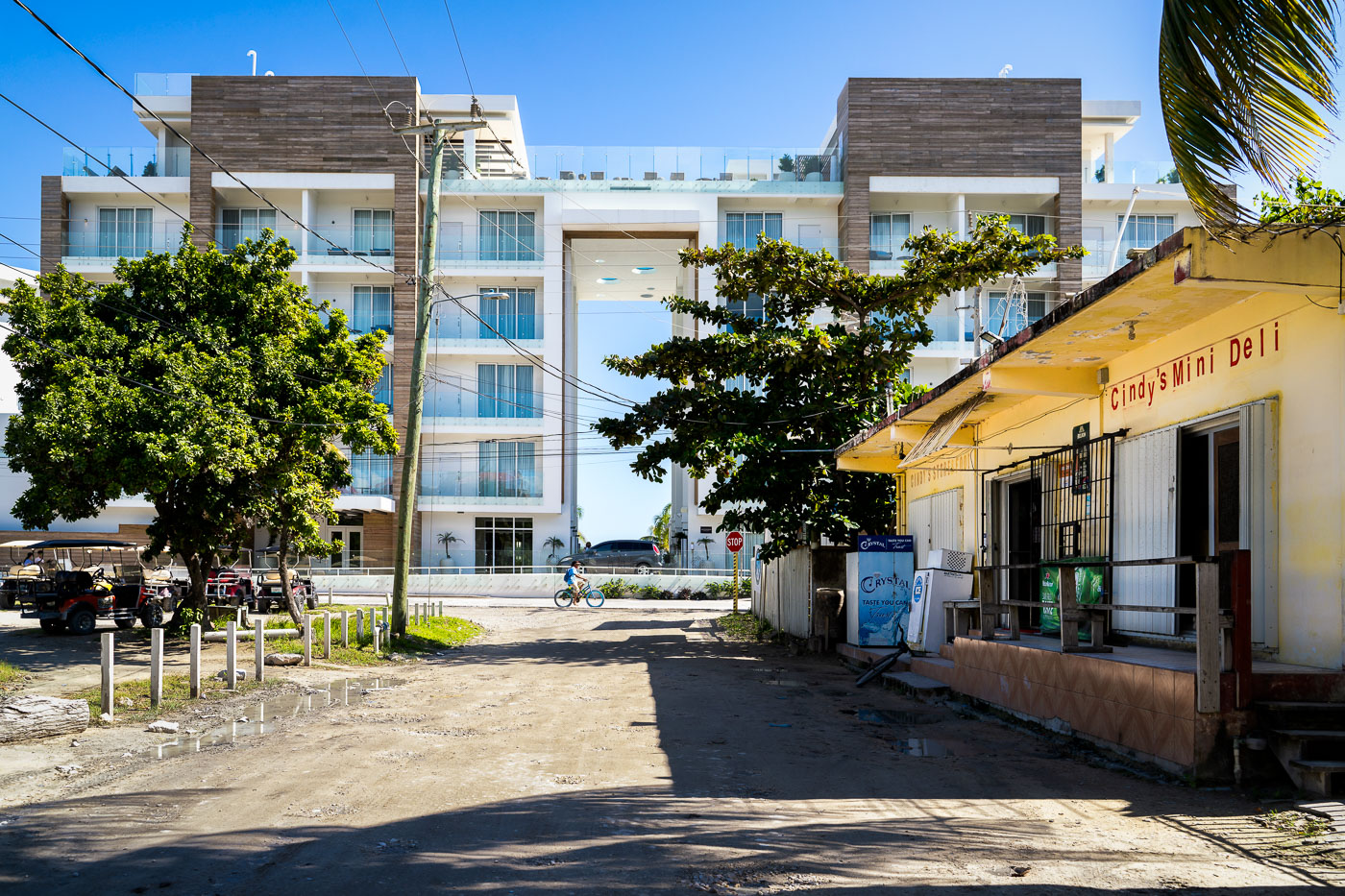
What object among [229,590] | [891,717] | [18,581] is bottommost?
[891,717]

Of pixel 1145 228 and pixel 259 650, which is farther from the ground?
pixel 1145 228

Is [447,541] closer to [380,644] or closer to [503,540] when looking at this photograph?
[503,540]

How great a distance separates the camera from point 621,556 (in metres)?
46.5

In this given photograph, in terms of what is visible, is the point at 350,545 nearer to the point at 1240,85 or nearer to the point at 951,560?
the point at 951,560

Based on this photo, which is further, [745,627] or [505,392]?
[505,392]

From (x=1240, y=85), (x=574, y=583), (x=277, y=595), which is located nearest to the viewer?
(x=1240, y=85)

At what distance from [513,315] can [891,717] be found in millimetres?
38184

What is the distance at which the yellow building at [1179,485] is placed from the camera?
7.63m

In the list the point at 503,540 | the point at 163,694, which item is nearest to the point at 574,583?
the point at 503,540

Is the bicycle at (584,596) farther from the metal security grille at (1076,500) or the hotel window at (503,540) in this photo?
the metal security grille at (1076,500)

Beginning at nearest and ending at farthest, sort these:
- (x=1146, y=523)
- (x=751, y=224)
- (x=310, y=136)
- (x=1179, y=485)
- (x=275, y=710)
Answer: (x=1179, y=485)
(x=1146, y=523)
(x=275, y=710)
(x=310, y=136)
(x=751, y=224)

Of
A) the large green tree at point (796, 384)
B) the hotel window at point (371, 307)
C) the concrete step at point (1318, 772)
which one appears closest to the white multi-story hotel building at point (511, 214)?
the hotel window at point (371, 307)

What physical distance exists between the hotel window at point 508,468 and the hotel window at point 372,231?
9.85 m

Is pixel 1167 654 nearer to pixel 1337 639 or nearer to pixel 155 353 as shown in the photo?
pixel 1337 639
